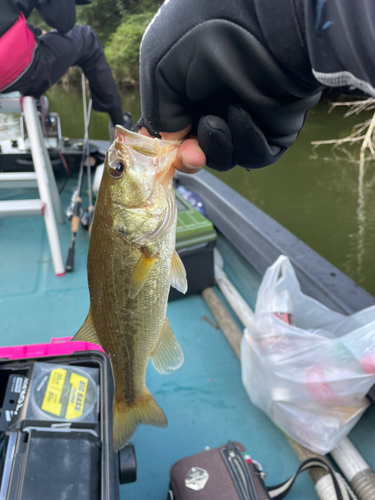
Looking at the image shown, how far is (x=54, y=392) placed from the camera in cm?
127

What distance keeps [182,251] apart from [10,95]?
1.76 meters

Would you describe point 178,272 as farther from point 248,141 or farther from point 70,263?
point 70,263

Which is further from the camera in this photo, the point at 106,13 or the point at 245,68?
the point at 106,13

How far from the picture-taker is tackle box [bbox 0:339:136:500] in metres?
1.03

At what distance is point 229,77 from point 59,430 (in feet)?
3.90

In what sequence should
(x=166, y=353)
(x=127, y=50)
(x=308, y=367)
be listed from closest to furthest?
(x=166, y=353) < (x=308, y=367) < (x=127, y=50)

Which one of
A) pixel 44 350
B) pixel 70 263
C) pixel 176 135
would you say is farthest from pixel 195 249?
pixel 176 135

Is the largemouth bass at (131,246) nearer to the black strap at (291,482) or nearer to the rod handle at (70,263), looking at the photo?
the black strap at (291,482)

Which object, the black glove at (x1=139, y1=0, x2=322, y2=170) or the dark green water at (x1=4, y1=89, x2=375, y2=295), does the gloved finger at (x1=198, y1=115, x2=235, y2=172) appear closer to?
the black glove at (x1=139, y1=0, x2=322, y2=170)

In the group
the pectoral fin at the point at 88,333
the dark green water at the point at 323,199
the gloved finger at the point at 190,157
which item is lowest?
the dark green water at the point at 323,199

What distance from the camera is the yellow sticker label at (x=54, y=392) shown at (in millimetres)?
1231

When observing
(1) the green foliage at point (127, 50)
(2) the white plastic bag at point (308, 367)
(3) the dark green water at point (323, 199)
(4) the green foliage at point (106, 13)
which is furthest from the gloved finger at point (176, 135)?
(4) the green foliage at point (106, 13)

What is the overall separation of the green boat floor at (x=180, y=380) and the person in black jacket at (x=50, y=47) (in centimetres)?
146

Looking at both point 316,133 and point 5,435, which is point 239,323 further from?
point 316,133
